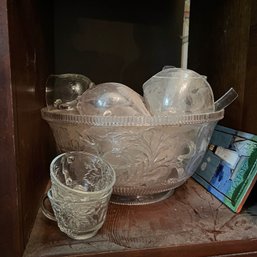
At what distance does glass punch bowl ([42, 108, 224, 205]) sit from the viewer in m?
0.35

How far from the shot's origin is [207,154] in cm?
52

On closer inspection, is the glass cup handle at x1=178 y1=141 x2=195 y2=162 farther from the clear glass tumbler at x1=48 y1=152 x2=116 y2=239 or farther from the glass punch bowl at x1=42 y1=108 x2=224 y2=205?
the clear glass tumbler at x1=48 y1=152 x2=116 y2=239

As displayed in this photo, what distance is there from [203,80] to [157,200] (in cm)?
20

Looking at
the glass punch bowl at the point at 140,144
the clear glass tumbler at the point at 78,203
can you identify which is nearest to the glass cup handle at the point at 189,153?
the glass punch bowl at the point at 140,144

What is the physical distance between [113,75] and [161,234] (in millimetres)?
461

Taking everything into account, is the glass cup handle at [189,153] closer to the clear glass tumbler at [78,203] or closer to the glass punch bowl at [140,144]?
the glass punch bowl at [140,144]

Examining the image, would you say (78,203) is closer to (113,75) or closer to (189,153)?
(189,153)

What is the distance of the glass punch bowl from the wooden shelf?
4cm

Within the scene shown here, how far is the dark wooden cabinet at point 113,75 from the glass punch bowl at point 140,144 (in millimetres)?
33

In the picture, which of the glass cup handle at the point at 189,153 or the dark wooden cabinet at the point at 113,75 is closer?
the dark wooden cabinet at the point at 113,75

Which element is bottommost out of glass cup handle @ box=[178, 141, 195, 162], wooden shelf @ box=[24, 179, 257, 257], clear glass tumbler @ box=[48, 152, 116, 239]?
wooden shelf @ box=[24, 179, 257, 257]

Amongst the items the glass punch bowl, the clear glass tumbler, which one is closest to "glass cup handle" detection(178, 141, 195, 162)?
the glass punch bowl

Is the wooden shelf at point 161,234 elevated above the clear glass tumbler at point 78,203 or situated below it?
below

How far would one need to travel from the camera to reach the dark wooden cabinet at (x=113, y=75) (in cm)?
29
